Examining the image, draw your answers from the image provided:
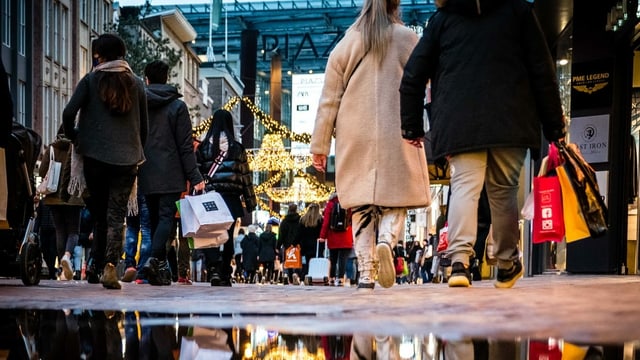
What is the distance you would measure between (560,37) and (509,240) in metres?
14.7

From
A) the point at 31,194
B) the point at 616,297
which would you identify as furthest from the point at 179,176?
the point at 616,297

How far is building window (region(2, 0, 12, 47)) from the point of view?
122 feet

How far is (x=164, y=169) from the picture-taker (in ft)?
34.1

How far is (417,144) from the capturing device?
24.5 feet

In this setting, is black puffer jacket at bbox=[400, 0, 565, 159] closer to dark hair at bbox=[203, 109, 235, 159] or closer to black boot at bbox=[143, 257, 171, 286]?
black boot at bbox=[143, 257, 171, 286]

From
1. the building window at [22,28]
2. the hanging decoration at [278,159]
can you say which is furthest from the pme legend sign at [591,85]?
the building window at [22,28]

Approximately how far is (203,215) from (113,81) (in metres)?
2.01

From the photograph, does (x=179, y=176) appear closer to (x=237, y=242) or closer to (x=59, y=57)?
(x=237, y=242)

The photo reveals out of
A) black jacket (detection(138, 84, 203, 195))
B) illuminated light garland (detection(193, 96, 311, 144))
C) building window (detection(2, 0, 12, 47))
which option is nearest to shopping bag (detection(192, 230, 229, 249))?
black jacket (detection(138, 84, 203, 195))

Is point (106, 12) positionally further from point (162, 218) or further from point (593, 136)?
point (162, 218)

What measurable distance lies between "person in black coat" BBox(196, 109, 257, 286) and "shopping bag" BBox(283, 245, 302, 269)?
12.1m

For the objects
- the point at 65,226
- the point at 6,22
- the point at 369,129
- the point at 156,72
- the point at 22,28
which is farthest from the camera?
the point at 22,28

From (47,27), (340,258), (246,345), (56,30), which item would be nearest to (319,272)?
(340,258)

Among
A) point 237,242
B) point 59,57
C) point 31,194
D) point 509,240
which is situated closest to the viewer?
point 509,240
